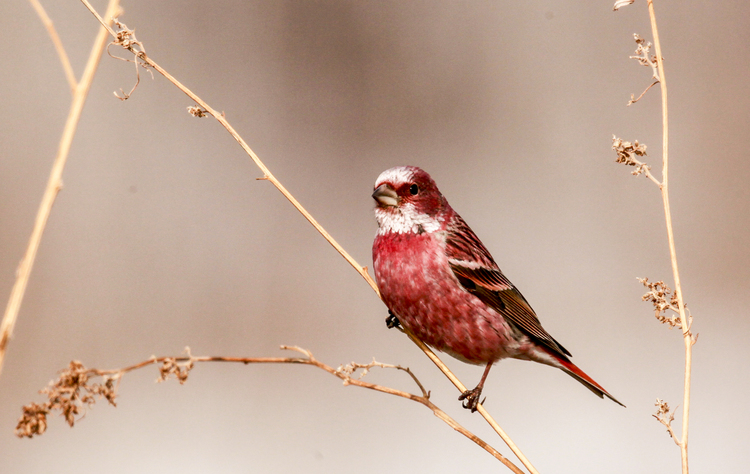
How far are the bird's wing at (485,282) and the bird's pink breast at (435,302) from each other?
44 millimetres

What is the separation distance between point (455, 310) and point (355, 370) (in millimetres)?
1127

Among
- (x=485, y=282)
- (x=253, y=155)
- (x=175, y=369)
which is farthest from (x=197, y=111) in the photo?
(x=485, y=282)

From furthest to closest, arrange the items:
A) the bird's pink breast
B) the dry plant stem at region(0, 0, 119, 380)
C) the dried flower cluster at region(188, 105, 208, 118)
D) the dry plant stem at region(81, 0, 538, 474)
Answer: the bird's pink breast, the dried flower cluster at region(188, 105, 208, 118), the dry plant stem at region(81, 0, 538, 474), the dry plant stem at region(0, 0, 119, 380)

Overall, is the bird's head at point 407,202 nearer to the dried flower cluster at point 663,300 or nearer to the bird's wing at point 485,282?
the bird's wing at point 485,282

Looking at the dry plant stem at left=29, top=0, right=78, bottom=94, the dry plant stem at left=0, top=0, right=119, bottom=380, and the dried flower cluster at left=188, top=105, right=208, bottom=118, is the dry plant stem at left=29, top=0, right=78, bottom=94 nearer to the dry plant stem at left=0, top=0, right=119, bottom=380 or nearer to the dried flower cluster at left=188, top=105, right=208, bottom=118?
the dry plant stem at left=0, top=0, right=119, bottom=380

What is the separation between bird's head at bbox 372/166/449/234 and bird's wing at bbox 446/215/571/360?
128 mm

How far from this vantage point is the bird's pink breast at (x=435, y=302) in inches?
105

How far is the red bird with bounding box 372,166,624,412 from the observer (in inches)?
105

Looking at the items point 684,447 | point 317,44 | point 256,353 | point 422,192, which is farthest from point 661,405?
point 317,44

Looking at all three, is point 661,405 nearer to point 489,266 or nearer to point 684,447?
point 684,447

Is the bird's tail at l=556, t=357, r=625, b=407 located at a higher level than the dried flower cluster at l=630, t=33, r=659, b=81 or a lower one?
lower

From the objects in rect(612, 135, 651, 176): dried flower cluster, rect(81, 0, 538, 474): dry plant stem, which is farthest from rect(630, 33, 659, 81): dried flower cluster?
rect(81, 0, 538, 474): dry plant stem

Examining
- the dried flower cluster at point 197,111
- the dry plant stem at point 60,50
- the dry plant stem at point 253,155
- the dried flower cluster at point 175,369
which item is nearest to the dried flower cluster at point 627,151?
the dry plant stem at point 253,155

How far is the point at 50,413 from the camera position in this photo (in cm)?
129
